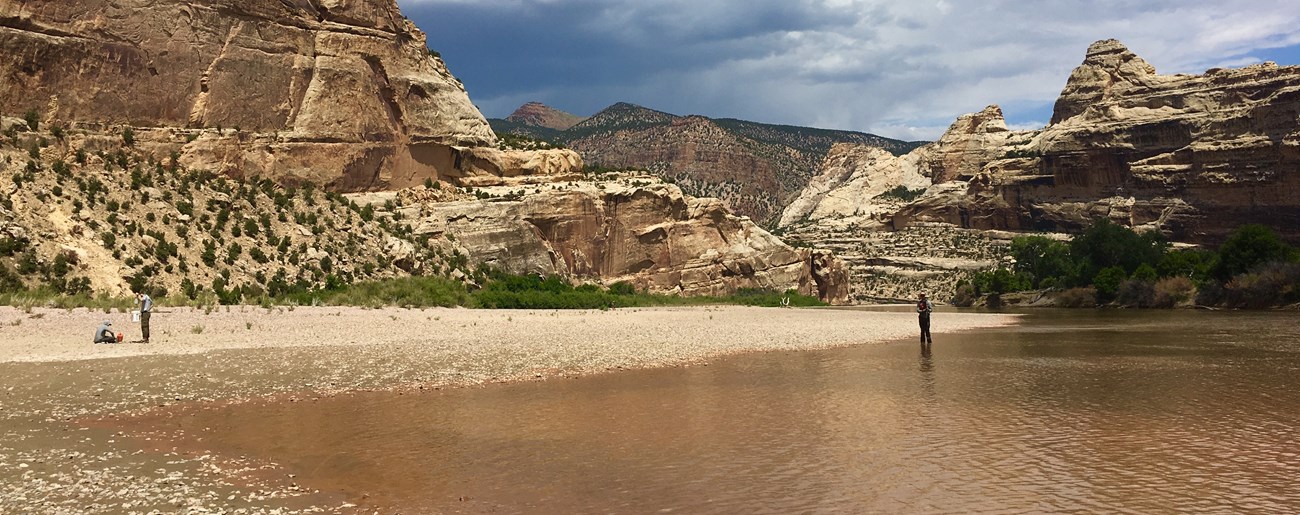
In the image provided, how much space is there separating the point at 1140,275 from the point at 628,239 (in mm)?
36883

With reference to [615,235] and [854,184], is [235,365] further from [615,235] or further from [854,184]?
[854,184]

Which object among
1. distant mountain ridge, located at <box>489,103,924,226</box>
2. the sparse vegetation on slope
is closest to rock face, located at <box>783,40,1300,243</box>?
distant mountain ridge, located at <box>489,103,924,226</box>

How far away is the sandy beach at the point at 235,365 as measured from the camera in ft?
23.4

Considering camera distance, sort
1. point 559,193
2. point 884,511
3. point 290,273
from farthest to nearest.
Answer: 1. point 559,193
2. point 290,273
3. point 884,511

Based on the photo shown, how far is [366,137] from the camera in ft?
144

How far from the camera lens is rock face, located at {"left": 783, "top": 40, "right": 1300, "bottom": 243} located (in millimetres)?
97750

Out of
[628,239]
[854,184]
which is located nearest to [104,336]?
[628,239]

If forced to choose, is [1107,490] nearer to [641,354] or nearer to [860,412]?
[860,412]

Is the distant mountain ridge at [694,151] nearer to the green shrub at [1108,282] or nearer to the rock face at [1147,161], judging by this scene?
the rock face at [1147,161]

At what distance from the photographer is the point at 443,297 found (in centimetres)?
3388

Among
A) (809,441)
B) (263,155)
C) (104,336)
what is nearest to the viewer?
(809,441)

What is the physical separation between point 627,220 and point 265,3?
23.3 m

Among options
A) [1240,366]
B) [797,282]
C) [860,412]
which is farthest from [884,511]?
[797,282]

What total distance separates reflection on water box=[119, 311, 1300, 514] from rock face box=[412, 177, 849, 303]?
30.8m
